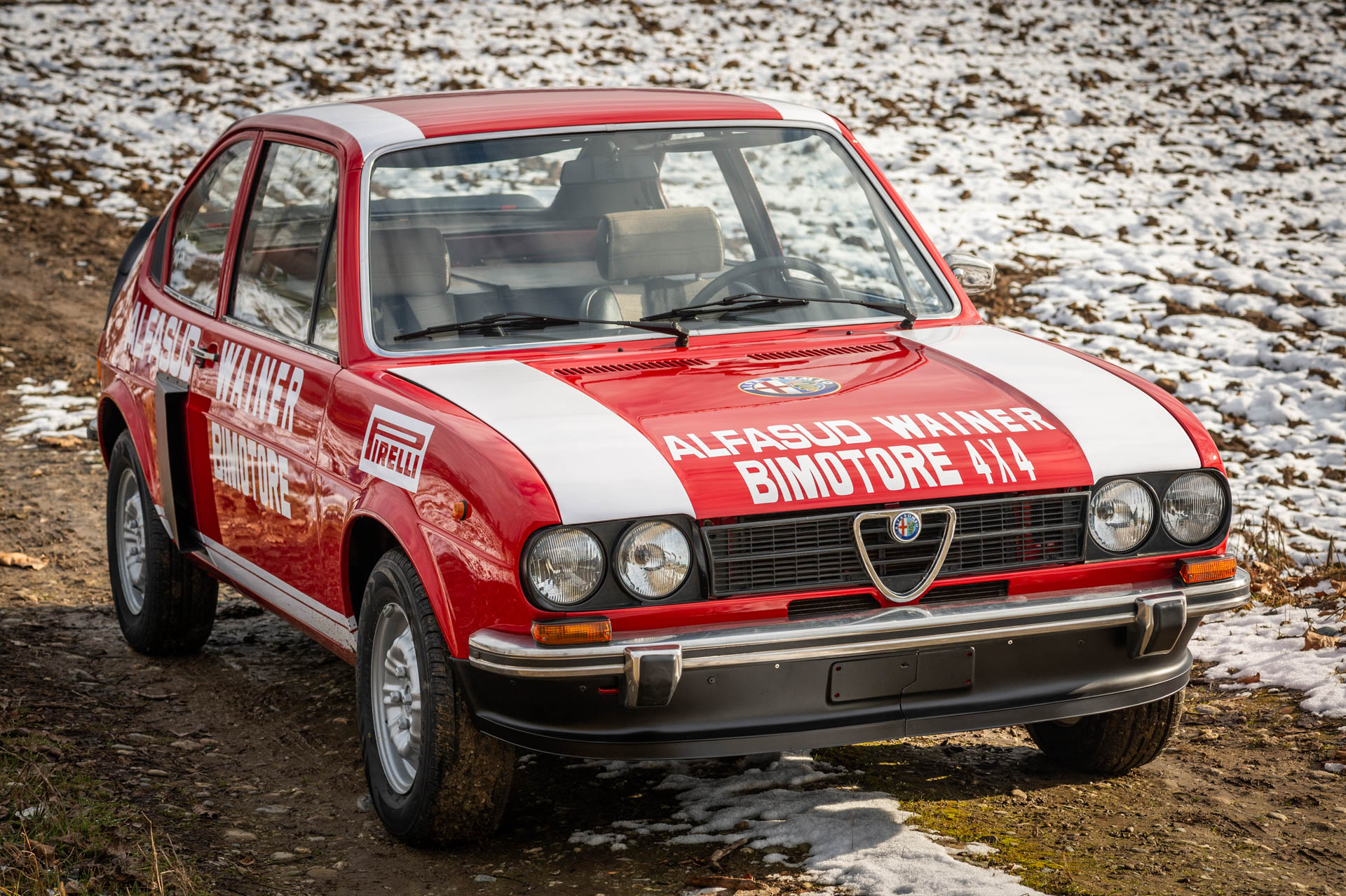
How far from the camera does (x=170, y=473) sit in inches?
211

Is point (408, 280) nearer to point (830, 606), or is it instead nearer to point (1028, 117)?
point (830, 606)

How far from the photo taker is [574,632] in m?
3.41

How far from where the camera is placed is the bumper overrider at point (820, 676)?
135 inches

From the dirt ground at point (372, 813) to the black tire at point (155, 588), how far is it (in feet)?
0.33

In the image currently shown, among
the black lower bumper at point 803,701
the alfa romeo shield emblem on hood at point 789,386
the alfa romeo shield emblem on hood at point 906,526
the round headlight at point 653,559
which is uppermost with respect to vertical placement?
the alfa romeo shield emblem on hood at point 789,386

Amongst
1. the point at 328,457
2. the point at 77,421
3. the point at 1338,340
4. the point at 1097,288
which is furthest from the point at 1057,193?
the point at 328,457

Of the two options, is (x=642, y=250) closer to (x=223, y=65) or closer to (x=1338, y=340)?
(x=1338, y=340)

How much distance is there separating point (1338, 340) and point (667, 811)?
7.82 metres

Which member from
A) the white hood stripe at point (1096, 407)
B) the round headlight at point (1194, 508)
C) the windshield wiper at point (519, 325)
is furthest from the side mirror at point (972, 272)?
the round headlight at point (1194, 508)

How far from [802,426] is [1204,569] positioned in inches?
44.1

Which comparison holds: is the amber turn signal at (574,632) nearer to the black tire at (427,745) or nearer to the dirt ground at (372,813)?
the black tire at (427,745)

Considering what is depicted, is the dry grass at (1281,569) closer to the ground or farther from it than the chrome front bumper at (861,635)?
closer to the ground

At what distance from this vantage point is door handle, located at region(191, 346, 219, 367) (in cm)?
515

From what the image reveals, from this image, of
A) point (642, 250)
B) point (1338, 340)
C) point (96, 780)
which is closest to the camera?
point (96, 780)
